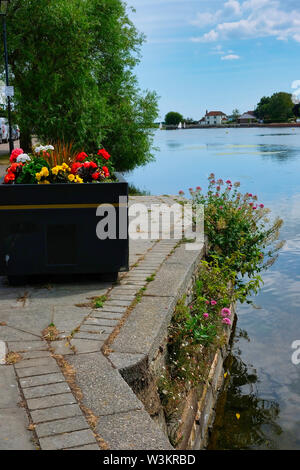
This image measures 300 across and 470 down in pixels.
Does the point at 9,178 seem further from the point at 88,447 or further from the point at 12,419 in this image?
the point at 88,447

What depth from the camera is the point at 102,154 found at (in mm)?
6660

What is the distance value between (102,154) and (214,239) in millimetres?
2777

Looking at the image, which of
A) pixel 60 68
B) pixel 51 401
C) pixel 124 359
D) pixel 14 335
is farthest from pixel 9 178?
pixel 60 68

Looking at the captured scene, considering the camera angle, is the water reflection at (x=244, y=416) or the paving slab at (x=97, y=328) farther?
the water reflection at (x=244, y=416)

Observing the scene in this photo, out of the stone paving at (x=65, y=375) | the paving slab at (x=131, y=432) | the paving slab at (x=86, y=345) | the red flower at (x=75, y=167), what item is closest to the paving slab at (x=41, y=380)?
the stone paving at (x=65, y=375)

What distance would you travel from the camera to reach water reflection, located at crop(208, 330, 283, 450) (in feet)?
17.9

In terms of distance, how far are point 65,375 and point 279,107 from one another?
602 ft

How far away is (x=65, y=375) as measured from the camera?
3594 millimetres

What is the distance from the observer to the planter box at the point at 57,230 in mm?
5488

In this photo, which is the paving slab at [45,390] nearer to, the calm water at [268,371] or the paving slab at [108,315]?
the paving slab at [108,315]

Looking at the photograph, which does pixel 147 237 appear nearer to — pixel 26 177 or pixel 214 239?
pixel 214 239

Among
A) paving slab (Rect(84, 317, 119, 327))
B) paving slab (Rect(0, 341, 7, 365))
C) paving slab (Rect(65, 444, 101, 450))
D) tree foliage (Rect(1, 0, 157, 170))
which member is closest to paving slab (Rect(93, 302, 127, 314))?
paving slab (Rect(84, 317, 119, 327))

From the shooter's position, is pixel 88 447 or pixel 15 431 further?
pixel 15 431

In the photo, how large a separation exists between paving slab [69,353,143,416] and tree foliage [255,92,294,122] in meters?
181
